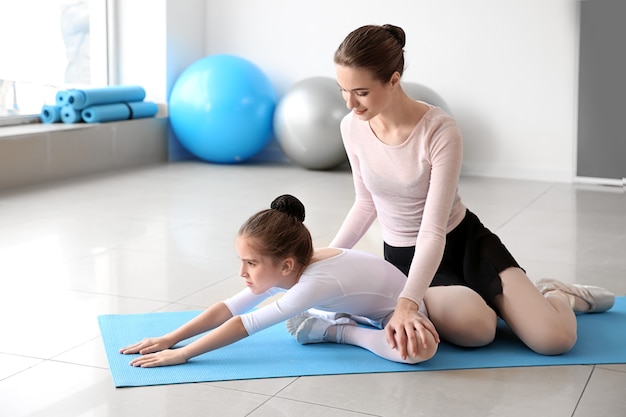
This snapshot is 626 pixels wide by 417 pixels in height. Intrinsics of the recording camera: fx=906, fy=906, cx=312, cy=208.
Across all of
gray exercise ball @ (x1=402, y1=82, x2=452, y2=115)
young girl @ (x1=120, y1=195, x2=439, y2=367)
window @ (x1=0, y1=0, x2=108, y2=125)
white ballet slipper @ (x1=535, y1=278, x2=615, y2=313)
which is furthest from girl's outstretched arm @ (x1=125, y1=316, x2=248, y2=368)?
window @ (x1=0, y1=0, x2=108, y2=125)

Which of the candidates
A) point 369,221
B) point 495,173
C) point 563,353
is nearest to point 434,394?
point 563,353

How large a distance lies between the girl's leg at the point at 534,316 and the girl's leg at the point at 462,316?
0.19 feet

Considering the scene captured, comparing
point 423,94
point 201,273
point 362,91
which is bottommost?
point 201,273

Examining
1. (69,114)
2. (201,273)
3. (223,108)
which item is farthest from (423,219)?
(69,114)

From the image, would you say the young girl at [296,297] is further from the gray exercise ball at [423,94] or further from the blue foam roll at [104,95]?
the blue foam roll at [104,95]

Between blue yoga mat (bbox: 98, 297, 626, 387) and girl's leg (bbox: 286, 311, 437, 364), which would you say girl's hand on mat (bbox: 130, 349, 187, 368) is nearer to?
blue yoga mat (bbox: 98, 297, 626, 387)

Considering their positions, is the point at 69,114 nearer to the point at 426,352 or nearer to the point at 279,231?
the point at 279,231

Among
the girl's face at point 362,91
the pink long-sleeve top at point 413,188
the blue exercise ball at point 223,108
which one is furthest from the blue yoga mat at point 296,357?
the blue exercise ball at point 223,108

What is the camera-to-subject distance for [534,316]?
2436 mm

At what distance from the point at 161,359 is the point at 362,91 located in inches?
33.1

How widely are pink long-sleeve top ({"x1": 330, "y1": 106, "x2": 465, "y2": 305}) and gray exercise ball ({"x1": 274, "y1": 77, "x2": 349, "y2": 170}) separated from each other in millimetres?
3052

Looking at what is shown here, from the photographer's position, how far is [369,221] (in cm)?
265

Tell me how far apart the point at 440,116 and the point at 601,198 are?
297cm

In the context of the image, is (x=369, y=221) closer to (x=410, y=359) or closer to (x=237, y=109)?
(x=410, y=359)
